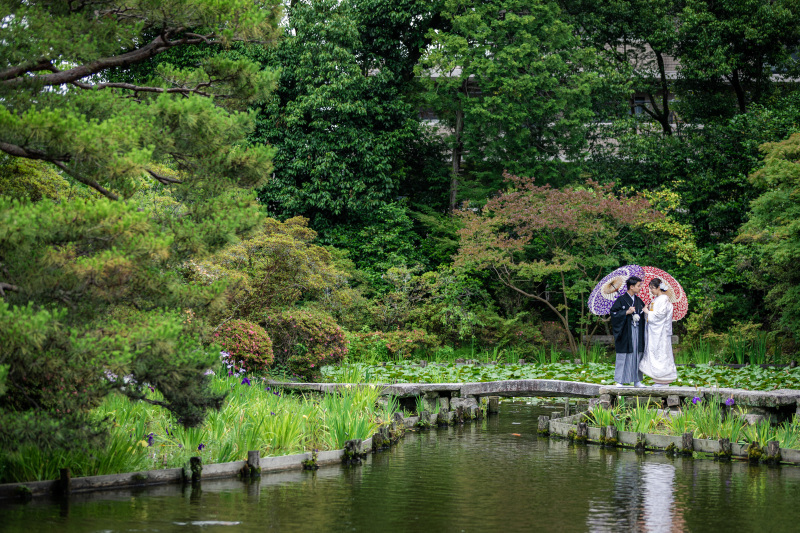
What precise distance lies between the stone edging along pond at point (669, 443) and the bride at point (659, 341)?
1.61 meters

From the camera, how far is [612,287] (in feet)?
49.3

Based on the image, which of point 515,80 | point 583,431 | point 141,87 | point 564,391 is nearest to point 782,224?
point 564,391

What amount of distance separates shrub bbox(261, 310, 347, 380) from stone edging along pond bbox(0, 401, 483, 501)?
9.82ft

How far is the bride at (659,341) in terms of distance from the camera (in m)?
14.1

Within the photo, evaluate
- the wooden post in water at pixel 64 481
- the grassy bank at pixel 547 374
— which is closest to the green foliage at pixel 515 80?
the grassy bank at pixel 547 374

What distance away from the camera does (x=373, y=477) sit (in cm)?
952

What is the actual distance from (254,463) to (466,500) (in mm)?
2614

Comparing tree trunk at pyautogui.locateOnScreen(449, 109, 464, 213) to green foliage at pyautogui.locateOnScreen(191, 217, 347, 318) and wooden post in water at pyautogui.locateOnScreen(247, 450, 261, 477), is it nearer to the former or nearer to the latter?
green foliage at pyautogui.locateOnScreen(191, 217, 347, 318)

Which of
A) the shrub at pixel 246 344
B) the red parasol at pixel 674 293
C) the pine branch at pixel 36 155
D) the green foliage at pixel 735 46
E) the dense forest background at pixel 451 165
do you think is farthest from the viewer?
the green foliage at pixel 735 46

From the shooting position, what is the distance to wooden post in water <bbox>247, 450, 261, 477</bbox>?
9445mm

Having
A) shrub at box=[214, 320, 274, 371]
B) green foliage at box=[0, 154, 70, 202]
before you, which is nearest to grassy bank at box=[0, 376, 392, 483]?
shrub at box=[214, 320, 274, 371]

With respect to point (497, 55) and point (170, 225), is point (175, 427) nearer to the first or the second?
point (170, 225)

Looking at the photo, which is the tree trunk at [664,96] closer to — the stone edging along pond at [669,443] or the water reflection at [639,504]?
the stone edging along pond at [669,443]

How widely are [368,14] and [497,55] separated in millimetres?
4855
